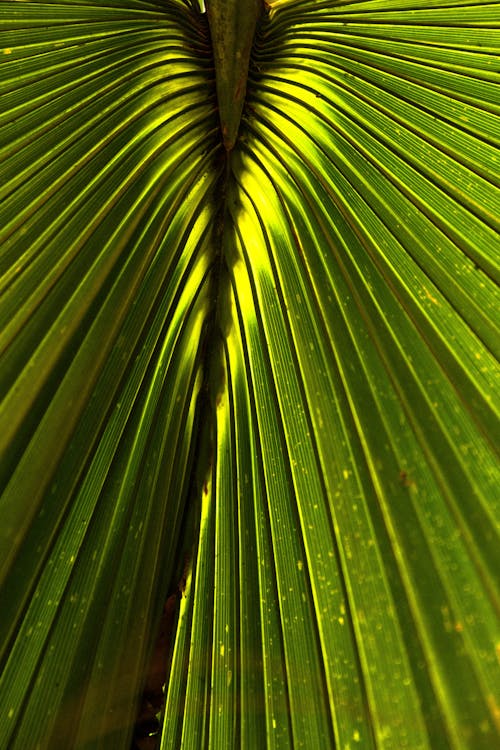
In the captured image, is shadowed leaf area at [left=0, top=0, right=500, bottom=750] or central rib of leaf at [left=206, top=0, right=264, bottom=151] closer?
shadowed leaf area at [left=0, top=0, right=500, bottom=750]

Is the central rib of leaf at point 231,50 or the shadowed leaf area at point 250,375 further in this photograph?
the central rib of leaf at point 231,50

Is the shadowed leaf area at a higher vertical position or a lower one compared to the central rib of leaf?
lower

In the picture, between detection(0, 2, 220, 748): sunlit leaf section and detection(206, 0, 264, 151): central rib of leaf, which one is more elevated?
detection(206, 0, 264, 151): central rib of leaf

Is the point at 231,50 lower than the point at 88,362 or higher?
higher

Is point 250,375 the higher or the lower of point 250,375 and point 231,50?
the lower

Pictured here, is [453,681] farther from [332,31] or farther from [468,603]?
[332,31]

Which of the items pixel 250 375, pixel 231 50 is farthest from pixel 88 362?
pixel 231 50

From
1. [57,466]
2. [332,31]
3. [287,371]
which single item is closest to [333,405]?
[287,371]

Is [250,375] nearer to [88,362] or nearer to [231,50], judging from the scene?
[88,362]
